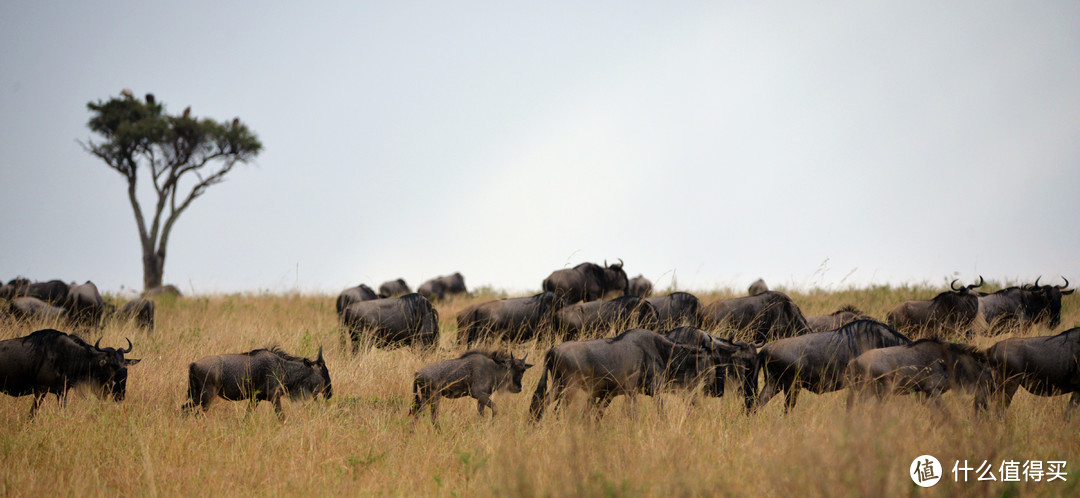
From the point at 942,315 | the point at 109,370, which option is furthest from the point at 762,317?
the point at 109,370

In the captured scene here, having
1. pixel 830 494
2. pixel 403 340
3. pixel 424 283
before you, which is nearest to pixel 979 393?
pixel 830 494

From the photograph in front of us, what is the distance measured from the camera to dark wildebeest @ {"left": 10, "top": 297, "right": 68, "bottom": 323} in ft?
37.0

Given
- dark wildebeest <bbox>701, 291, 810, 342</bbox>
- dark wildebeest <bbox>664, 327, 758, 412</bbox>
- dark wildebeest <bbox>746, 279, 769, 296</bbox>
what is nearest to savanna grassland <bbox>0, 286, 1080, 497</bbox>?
dark wildebeest <bbox>664, 327, 758, 412</bbox>

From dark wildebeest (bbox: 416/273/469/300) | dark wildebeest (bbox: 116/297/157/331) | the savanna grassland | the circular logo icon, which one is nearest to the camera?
the savanna grassland

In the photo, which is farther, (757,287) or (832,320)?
(757,287)

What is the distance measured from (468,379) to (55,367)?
3.97m

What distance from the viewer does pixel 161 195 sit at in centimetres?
2892

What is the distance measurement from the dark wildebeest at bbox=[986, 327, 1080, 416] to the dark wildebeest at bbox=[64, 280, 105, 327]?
1282 centimetres

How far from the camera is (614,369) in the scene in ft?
20.6

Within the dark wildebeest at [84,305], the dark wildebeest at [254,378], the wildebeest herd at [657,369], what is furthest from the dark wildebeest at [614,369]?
the dark wildebeest at [84,305]

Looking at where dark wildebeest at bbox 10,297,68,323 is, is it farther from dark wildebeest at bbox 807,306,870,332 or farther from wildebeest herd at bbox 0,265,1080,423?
dark wildebeest at bbox 807,306,870,332

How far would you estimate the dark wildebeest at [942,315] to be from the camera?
1116 cm

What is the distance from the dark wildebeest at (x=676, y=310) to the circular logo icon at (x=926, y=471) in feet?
18.3

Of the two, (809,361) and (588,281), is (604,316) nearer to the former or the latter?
(588,281)
